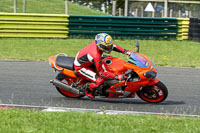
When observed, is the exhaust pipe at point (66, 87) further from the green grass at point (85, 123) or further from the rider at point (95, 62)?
the green grass at point (85, 123)

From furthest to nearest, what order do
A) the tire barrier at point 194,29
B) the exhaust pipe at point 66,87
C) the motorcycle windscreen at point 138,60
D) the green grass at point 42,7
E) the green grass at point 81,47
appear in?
the green grass at point 42,7 < the tire barrier at point 194,29 < the green grass at point 81,47 < the exhaust pipe at point 66,87 < the motorcycle windscreen at point 138,60

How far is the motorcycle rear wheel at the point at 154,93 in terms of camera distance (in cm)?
782

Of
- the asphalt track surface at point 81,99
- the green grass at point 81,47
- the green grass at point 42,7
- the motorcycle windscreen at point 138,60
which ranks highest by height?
the green grass at point 42,7

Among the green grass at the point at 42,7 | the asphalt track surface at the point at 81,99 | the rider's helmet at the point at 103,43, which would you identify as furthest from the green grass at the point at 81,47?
the green grass at the point at 42,7

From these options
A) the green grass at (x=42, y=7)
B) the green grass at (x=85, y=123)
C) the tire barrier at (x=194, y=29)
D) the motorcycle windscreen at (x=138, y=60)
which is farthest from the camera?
the green grass at (x=42, y=7)

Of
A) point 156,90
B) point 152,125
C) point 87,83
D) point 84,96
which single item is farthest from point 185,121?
point 84,96

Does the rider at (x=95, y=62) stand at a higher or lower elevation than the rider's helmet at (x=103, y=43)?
lower

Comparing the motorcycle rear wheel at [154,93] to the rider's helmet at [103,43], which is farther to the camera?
the motorcycle rear wheel at [154,93]

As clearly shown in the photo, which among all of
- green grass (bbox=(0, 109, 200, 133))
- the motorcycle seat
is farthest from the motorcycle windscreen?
green grass (bbox=(0, 109, 200, 133))

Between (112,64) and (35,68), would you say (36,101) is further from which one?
(35,68)

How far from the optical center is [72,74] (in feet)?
26.9

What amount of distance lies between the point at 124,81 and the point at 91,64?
79cm

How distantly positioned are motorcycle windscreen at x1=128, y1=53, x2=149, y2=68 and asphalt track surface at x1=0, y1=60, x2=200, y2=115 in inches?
31.4

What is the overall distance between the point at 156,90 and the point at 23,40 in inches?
437
